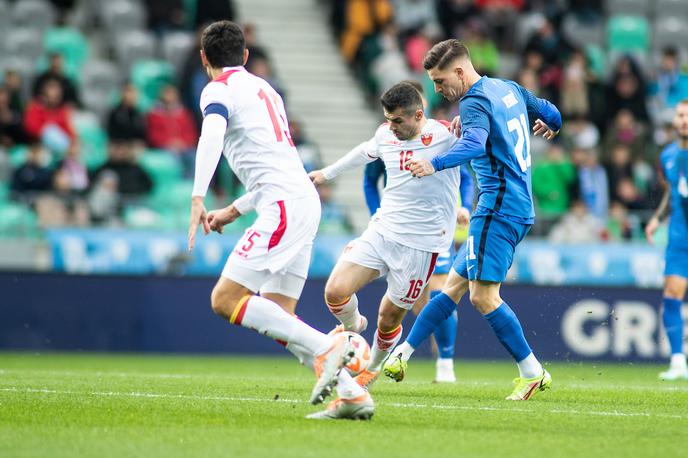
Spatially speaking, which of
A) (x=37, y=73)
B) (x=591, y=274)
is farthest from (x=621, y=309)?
(x=37, y=73)

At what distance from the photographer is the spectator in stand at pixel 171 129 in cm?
1827

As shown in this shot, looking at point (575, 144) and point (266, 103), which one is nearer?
point (266, 103)

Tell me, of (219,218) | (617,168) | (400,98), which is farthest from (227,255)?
(219,218)

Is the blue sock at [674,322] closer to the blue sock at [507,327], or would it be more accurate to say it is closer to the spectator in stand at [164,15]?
the blue sock at [507,327]

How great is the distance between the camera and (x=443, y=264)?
11602mm

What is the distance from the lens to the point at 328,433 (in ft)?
23.2

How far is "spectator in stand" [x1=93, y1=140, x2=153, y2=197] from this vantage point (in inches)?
675

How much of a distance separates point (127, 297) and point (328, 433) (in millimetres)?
8992

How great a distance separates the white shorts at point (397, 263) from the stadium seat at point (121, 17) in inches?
461

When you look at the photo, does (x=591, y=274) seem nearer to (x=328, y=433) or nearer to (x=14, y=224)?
(x=14, y=224)

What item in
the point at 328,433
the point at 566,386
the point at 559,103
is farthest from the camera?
the point at 559,103

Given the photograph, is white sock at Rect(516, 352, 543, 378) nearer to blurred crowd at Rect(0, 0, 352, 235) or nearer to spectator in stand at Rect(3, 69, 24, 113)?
blurred crowd at Rect(0, 0, 352, 235)

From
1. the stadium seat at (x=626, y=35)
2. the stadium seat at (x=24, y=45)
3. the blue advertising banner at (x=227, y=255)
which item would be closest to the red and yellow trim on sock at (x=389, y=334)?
A: the blue advertising banner at (x=227, y=255)

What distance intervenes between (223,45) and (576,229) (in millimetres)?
11006
